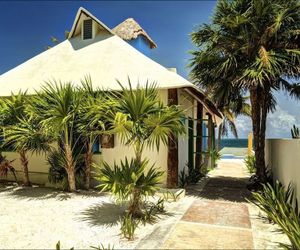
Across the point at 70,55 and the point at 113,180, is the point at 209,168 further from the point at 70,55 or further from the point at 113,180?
the point at 113,180

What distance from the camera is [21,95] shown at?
11.7m

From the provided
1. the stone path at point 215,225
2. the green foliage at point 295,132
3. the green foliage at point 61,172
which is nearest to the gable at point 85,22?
the green foliage at point 61,172

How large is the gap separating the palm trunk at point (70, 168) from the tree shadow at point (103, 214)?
2029 mm

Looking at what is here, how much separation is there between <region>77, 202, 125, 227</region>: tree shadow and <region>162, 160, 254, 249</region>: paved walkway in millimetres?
1753

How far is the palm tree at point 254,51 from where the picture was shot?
9.75 metres

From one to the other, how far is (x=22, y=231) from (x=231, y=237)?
15.8ft

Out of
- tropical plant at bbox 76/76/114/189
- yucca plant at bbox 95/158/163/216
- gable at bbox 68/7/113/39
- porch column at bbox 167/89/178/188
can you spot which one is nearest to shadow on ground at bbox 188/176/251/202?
porch column at bbox 167/89/178/188

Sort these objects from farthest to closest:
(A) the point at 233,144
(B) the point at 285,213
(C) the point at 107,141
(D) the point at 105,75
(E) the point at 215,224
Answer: (A) the point at 233,144 → (D) the point at 105,75 → (C) the point at 107,141 → (E) the point at 215,224 → (B) the point at 285,213

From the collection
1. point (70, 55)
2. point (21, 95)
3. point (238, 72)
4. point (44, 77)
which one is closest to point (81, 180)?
point (21, 95)

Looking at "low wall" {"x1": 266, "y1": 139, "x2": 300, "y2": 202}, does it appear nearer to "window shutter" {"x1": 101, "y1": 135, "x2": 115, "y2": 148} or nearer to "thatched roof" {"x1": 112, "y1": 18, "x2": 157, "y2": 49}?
"window shutter" {"x1": 101, "y1": 135, "x2": 115, "y2": 148}

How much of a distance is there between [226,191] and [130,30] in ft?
36.8

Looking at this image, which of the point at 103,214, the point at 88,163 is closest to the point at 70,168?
the point at 88,163

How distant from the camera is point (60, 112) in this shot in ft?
31.8

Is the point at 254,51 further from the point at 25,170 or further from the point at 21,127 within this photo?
the point at 25,170
